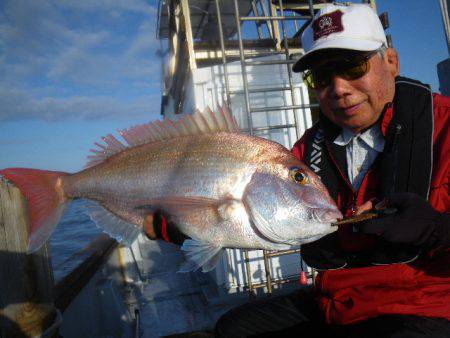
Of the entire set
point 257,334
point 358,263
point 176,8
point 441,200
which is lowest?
point 257,334

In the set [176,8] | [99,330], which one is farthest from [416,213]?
[176,8]

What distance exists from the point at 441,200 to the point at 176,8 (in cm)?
571

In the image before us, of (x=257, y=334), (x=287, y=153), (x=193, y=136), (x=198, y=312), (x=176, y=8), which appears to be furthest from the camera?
(x=176, y=8)

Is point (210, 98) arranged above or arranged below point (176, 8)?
below

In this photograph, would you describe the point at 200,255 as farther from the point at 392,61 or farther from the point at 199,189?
the point at 392,61

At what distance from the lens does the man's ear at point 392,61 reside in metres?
2.25

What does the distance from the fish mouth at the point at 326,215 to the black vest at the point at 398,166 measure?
563 mm

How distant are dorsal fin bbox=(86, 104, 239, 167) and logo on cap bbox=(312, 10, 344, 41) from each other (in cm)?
90

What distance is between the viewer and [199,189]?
71.9 inches

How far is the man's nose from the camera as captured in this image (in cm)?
214

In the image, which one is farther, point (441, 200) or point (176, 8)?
point (176, 8)

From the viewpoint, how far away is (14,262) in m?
2.51

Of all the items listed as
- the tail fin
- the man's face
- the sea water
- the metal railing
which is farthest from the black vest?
the sea water

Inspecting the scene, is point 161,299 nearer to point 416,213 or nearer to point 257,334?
point 257,334
